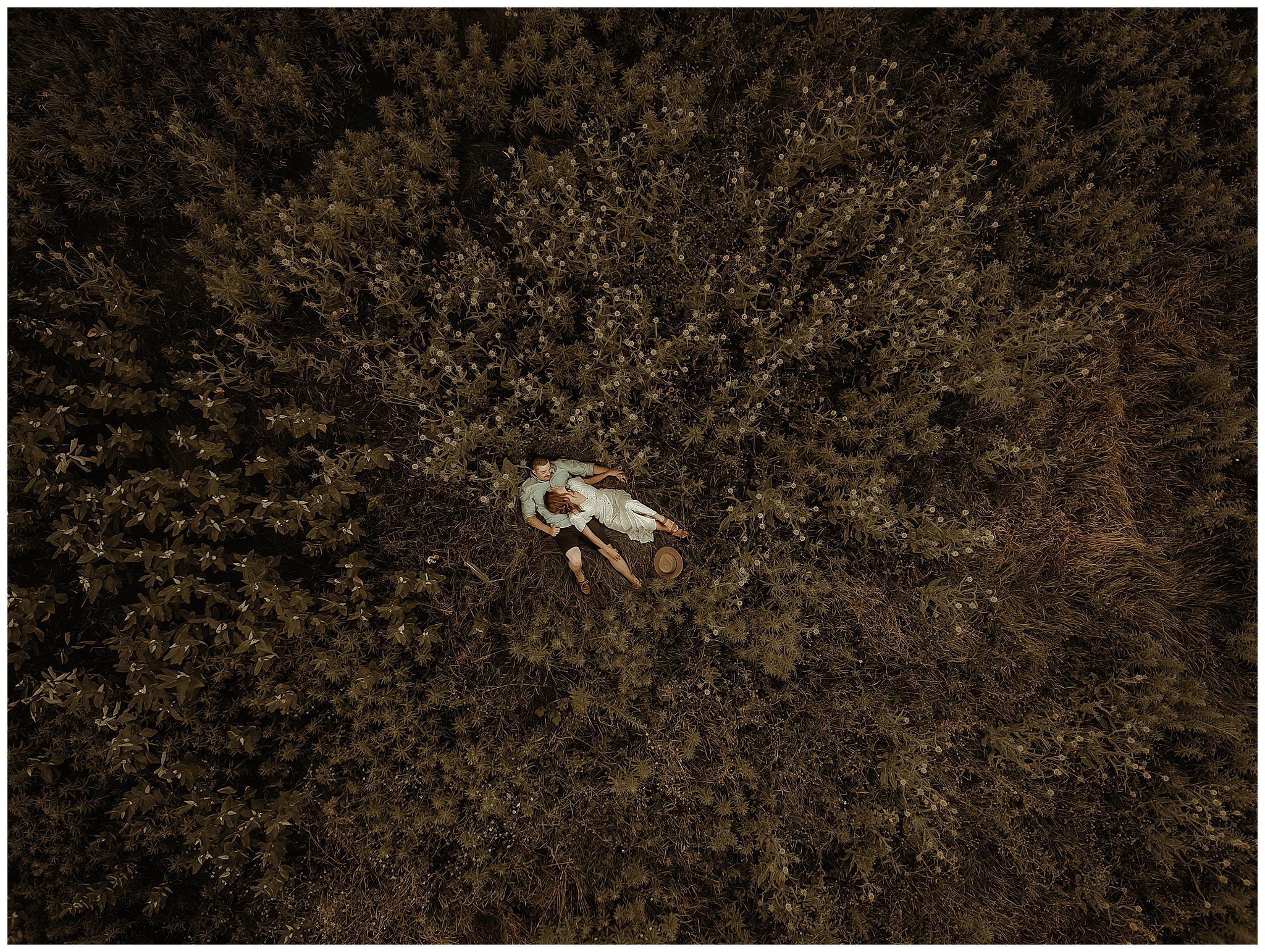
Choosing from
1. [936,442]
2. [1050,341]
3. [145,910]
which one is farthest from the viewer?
[1050,341]

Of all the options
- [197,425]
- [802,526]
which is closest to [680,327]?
[802,526]

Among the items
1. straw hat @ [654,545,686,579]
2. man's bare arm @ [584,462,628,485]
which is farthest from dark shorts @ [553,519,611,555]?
straw hat @ [654,545,686,579]

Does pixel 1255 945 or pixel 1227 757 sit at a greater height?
pixel 1227 757

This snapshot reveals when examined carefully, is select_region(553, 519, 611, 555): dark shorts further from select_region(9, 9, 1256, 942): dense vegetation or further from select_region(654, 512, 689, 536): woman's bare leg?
select_region(654, 512, 689, 536): woman's bare leg

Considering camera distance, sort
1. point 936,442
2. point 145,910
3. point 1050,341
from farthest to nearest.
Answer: point 1050,341 < point 936,442 < point 145,910

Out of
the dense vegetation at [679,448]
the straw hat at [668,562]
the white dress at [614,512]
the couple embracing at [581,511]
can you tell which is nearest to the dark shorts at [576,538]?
the couple embracing at [581,511]

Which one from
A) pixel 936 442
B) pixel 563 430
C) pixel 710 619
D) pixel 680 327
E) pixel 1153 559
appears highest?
pixel 680 327

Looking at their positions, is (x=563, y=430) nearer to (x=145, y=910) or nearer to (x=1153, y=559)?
(x=145, y=910)
